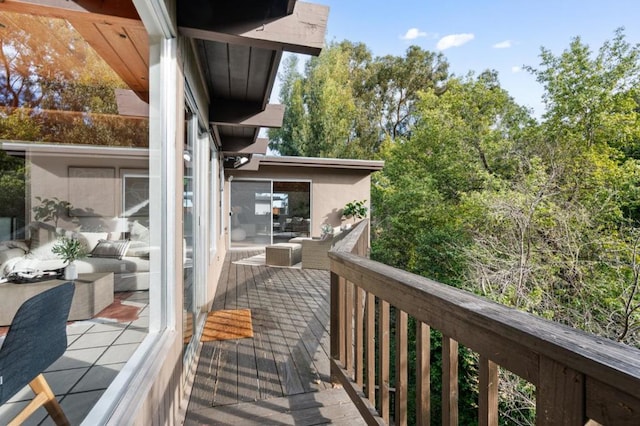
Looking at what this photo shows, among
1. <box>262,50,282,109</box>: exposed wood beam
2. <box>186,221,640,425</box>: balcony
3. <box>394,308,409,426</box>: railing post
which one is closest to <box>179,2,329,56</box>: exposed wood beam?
<box>262,50,282,109</box>: exposed wood beam

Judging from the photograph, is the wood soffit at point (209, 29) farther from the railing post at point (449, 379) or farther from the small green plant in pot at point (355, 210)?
the small green plant in pot at point (355, 210)

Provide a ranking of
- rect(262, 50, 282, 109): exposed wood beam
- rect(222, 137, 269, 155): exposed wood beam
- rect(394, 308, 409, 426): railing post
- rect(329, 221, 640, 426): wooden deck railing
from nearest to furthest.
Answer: rect(329, 221, 640, 426): wooden deck railing → rect(394, 308, 409, 426): railing post → rect(262, 50, 282, 109): exposed wood beam → rect(222, 137, 269, 155): exposed wood beam

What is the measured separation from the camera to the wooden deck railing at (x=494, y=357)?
2.10 feet

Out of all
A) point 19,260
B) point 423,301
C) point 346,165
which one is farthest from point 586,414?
point 346,165

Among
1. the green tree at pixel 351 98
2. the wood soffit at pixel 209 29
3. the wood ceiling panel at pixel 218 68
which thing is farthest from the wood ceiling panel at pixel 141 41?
the green tree at pixel 351 98

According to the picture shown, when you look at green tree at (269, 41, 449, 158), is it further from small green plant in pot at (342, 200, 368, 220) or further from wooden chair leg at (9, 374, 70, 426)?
wooden chair leg at (9, 374, 70, 426)

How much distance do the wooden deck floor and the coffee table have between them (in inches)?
31.8

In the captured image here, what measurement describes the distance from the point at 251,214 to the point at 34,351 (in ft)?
26.1

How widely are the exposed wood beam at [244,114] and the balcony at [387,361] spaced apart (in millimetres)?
2145

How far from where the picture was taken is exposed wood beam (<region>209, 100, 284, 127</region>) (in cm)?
374

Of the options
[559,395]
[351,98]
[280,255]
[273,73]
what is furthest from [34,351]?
[351,98]

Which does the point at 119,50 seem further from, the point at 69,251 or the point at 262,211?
the point at 262,211

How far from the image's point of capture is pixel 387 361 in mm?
1641

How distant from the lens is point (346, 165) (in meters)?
9.48
